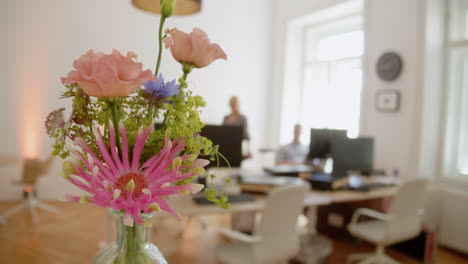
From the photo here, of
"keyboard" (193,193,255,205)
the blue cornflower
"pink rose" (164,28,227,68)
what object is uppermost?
"pink rose" (164,28,227,68)

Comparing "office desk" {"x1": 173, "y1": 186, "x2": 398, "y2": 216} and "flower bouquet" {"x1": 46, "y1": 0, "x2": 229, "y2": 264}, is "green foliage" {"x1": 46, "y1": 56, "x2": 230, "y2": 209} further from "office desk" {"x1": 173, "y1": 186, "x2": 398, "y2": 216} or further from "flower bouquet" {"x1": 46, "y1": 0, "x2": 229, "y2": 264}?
"office desk" {"x1": 173, "y1": 186, "x2": 398, "y2": 216}

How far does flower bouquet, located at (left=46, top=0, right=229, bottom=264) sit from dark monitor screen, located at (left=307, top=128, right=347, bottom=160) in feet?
10.7

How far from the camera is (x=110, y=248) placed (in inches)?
28.1

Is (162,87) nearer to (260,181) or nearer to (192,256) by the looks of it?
(260,181)

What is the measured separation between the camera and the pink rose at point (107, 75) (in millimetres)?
560

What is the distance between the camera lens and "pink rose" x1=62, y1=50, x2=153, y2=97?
1.84ft

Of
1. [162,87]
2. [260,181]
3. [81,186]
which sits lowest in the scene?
[260,181]

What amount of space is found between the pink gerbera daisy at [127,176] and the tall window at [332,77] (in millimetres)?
5072

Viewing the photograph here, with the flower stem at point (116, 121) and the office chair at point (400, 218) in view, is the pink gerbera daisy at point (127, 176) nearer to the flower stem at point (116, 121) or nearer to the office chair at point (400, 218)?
the flower stem at point (116, 121)

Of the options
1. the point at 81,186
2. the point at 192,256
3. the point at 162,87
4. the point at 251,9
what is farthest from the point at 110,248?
the point at 251,9

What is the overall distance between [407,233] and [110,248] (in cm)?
292


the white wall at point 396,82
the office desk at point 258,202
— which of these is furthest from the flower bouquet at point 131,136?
the white wall at point 396,82

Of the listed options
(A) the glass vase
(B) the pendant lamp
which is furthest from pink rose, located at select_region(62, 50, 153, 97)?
(B) the pendant lamp

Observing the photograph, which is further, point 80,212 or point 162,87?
point 80,212
